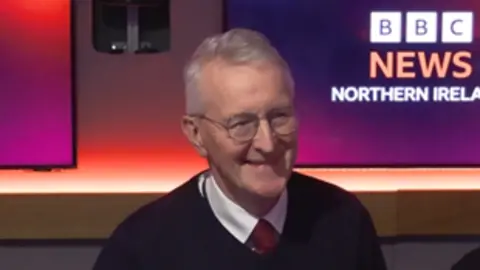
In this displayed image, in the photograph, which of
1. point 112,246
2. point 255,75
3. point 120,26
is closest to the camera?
point 255,75

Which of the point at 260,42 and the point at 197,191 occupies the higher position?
the point at 260,42

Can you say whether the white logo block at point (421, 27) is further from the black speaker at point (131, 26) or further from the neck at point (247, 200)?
the neck at point (247, 200)

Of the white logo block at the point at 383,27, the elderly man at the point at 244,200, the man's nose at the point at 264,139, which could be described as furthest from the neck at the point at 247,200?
the white logo block at the point at 383,27

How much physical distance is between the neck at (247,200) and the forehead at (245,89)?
14 cm

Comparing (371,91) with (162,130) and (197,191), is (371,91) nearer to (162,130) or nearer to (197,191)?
(162,130)

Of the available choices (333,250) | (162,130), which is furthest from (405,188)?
(333,250)

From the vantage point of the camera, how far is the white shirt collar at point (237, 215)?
154cm

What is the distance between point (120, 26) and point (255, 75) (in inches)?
60.6

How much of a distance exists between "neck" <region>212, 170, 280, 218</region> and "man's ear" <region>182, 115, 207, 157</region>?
1.9 inches

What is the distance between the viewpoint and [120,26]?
2.88 meters

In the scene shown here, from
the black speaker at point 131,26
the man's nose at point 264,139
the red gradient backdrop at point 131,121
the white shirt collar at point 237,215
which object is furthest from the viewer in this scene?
the red gradient backdrop at point 131,121

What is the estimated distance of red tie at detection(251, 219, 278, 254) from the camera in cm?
155

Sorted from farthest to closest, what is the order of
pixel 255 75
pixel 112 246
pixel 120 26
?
1. pixel 120 26
2. pixel 112 246
3. pixel 255 75

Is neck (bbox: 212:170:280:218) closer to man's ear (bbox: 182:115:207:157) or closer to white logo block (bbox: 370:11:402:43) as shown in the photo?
man's ear (bbox: 182:115:207:157)
